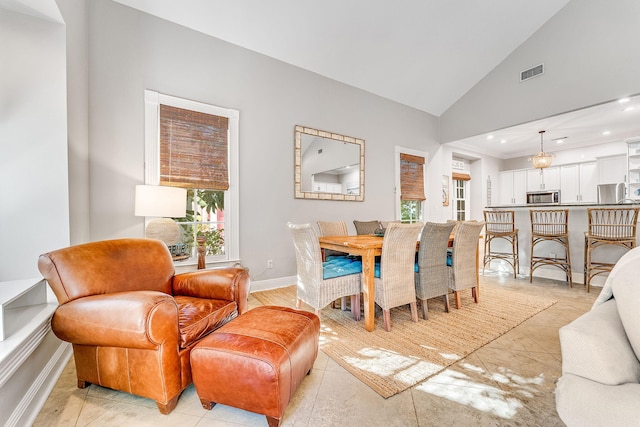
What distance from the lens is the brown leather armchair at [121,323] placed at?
1240 mm

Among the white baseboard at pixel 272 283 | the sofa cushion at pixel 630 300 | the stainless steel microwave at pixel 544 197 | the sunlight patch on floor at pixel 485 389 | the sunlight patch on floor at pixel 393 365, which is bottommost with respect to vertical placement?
the sunlight patch on floor at pixel 485 389

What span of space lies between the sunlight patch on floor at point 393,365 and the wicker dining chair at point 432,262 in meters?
0.79

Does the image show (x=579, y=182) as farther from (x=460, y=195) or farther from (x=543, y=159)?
(x=460, y=195)

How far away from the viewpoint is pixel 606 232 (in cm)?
Answer: 335

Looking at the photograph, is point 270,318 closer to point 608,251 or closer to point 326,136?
point 326,136

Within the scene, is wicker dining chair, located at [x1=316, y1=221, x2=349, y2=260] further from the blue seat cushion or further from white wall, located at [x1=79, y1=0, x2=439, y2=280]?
white wall, located at [x1=79, y1=0, x2=439, y2=280]

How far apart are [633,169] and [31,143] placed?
27.7 feet

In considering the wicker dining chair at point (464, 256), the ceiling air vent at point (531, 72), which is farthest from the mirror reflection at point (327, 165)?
the ceiling air vent at point (531, 72)

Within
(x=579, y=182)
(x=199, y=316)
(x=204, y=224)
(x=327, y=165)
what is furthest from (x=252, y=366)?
(x=579, y=182)

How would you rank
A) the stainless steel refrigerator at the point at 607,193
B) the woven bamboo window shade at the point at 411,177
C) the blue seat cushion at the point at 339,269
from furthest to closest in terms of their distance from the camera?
the stainless steel refrigerator at the point at 607,193, the woven bamboo window shade at the point at 411,177, the blue seat cushion at the point at 339,269

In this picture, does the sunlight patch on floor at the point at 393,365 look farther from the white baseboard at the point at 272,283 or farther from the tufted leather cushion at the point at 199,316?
the white baseboard at the point at 272,283

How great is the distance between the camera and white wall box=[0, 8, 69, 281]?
167 cm

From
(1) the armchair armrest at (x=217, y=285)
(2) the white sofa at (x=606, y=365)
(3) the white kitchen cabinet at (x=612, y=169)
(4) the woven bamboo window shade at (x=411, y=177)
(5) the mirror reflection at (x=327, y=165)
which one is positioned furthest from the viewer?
→ (3) the white kitchen cabinet at (x=612, y=169)

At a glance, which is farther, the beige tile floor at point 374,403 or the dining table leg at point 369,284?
the dining table leg at point 369,284
